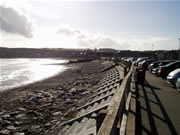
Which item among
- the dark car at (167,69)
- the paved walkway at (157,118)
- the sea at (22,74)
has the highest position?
the dark car at (167,69)

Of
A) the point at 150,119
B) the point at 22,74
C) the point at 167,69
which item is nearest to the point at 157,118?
the point at 150,119

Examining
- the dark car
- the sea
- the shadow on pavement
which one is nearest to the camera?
the shadow on pavement

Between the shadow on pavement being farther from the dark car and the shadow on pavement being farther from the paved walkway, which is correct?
the dark car

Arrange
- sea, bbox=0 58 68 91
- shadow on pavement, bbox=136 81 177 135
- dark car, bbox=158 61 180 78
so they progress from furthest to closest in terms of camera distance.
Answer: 1. sea, bbox=0 58 68 91
2. dark car, bbox=158 61 180 78
3. shadow on pavement, bbox=136 81 177 135

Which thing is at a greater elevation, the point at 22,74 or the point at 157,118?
the point at 157,118

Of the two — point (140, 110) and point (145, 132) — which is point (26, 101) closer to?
point (140, 110)

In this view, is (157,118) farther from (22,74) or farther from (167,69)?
(22,74)

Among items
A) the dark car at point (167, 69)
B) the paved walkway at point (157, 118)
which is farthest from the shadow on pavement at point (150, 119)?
the dark car at point (167, 69)

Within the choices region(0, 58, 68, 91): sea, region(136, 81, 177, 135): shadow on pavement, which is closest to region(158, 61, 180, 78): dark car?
region(136, 81, 177, 135): shadow on pavement

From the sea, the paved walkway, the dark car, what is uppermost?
the dark car

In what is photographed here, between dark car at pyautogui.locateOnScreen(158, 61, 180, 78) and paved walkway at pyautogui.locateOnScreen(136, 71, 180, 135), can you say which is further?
dark car at pyautogui.locateOnScreen(158, 61, 180, 78)

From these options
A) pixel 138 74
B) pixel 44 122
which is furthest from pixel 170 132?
pixel 138 74

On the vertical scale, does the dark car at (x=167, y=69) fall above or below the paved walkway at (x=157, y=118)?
above

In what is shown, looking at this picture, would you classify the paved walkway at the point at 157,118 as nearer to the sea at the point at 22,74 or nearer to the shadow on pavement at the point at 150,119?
the shadow on pavement at the point at 150,119
